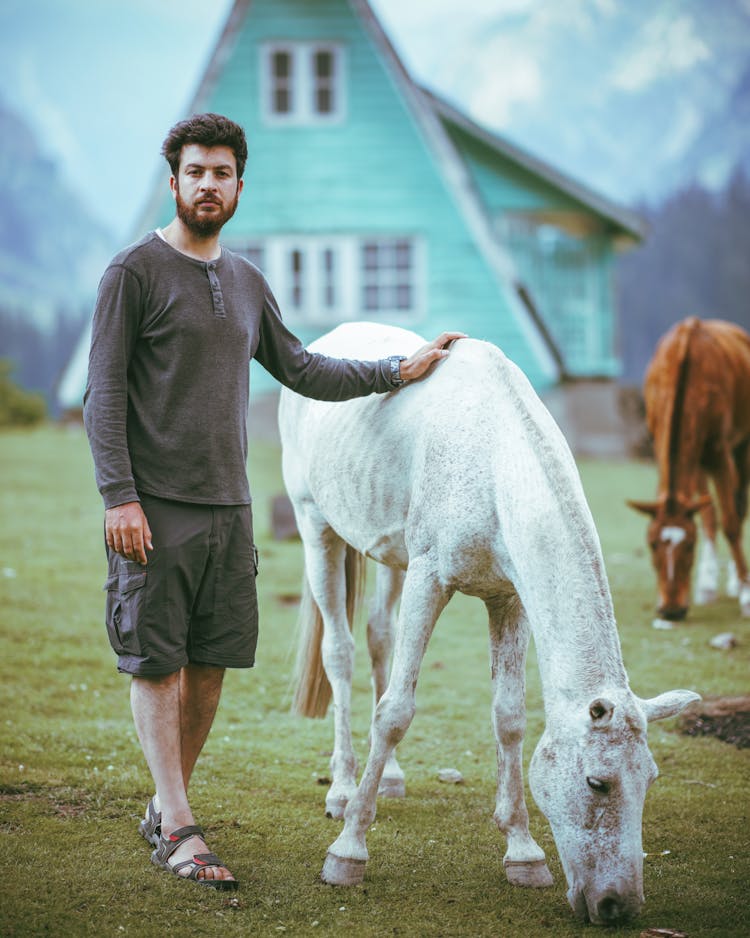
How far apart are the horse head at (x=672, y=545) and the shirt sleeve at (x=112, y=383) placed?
177 inches

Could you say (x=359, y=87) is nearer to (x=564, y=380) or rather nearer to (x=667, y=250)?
(x=564, y=380)

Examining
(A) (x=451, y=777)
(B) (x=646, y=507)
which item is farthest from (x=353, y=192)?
(A) (x=451, y=777)

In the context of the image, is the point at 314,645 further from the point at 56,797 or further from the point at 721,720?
the point at 721,720

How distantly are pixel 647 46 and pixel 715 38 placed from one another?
1845mm

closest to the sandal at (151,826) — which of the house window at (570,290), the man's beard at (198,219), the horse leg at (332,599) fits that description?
the horse leg at (332,599)

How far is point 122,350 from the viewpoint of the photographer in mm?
3438

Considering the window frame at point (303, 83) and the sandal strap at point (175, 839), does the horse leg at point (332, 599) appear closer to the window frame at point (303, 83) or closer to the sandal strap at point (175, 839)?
the sandal strap at point (175, 839)

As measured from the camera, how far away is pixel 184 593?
3609mm

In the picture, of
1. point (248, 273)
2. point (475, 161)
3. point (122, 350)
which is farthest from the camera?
point (475, 161)

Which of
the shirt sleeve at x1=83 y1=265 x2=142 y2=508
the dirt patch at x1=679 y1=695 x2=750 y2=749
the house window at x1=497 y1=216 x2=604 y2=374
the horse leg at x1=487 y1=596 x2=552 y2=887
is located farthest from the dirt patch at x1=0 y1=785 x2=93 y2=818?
the house window at x1=497 y1=216 x2=604 y2=374

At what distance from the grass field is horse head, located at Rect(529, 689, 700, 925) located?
230mm

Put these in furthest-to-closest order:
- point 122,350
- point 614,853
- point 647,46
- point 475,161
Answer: point 647,46, point 475,161, point 122,350, point 614,853

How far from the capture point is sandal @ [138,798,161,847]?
149 inches

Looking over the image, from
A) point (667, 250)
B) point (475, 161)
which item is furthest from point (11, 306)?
point (667, 250)
